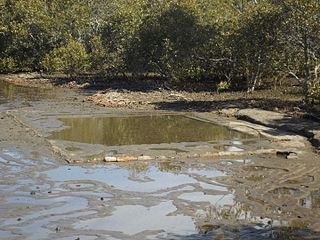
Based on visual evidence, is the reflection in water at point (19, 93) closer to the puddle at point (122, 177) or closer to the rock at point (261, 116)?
the rock at point (261, 116)

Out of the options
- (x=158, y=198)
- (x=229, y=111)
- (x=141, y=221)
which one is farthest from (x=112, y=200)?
(x=229, y=111)

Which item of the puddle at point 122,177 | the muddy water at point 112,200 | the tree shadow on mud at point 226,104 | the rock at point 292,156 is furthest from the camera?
the tree shadow on mud at point 226,104

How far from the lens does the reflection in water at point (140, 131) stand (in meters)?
14.6

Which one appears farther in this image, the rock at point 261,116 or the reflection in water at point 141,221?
the rock at point 261,116

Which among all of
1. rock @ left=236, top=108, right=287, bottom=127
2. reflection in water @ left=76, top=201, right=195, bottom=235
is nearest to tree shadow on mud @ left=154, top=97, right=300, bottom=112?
rock @ left=236, top=108, right=287, bottom=127

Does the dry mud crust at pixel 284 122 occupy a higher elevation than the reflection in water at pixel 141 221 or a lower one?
higher

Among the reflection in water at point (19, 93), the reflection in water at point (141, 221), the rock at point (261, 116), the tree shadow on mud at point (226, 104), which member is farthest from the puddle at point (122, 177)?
the reflection in water at point (19, 93)

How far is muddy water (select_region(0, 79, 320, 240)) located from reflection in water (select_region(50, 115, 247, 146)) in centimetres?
218

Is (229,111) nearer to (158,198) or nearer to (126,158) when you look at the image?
(126,158)

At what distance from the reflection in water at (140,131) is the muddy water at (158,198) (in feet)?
7.16

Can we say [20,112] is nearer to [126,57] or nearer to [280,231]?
[126,57]

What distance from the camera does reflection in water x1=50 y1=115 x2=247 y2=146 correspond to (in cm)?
1457

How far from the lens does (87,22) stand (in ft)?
122

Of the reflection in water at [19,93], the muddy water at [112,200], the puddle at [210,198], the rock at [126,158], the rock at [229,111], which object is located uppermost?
the rock at [229,111]
